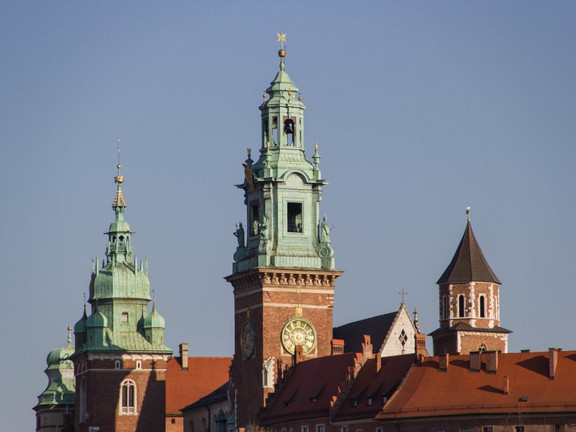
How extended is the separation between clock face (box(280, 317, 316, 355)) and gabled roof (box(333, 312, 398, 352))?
512 inches

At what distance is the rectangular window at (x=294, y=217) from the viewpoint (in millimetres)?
159375

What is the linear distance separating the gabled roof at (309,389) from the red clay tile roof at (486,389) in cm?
780

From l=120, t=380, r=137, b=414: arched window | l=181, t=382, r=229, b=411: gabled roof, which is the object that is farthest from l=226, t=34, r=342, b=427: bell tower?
l=120, t=380, r=137, b=414: arched window

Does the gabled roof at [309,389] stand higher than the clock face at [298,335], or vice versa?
the clock face at [298,335]

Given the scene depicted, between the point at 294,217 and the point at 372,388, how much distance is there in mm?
18807

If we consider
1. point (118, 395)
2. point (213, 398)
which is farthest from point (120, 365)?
point (213, 398)

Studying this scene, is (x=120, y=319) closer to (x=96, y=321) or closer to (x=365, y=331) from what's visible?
(x=96, y=321)

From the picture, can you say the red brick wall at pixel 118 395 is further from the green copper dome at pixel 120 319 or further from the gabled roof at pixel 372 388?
the gabled roof at pixel 372 388

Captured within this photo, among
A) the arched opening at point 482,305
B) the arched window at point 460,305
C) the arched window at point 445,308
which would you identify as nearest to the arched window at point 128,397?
the arched window at point 445,308

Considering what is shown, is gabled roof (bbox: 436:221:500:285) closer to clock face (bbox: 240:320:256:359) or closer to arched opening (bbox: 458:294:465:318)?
arched opening (bbox: 458:294:465:318)

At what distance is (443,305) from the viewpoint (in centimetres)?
18275

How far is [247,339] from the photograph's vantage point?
158500 mm

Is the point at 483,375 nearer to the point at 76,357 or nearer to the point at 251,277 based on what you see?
the point at 251,277

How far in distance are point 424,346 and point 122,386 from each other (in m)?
48.3
